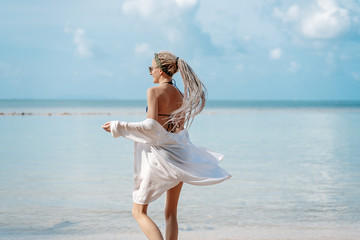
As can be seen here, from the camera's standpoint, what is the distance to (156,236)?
370 centimetres

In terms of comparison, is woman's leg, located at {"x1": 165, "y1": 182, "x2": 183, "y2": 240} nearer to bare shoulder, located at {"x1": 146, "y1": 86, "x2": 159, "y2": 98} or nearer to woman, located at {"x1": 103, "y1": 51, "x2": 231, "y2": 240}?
woman, located at {"x1": 103, "y1": 51, "x2": 231, "y2": 240}

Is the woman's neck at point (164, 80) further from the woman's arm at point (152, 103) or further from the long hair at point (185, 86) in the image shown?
the woman's arm at point (152, 103)

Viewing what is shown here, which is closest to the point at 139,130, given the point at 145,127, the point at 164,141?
the point at 145,127

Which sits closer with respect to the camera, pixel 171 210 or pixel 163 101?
pixel 163 101

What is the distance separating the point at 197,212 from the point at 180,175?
2.80 metres

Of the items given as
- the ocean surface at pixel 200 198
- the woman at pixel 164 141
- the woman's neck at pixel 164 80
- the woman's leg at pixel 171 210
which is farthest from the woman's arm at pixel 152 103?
the ocean surface at pixel 200 198

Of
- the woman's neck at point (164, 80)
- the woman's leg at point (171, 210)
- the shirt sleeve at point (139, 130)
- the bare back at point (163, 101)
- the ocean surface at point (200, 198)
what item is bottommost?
the ocean surface at point (200, 198)

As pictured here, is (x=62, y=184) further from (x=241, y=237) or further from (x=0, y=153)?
(x=0, y=153)

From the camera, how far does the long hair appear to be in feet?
12.2

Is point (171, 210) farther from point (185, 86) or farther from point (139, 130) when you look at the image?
point (185, 86)

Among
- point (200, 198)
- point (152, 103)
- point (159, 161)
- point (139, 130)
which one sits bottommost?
point (200, 198)

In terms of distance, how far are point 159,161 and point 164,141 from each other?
0.16 m

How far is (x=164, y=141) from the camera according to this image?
3.77 m

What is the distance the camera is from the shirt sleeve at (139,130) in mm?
3646
